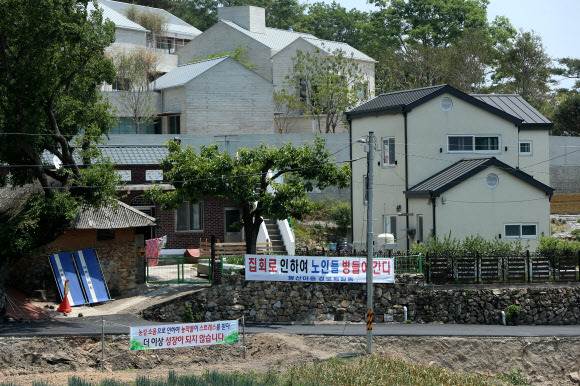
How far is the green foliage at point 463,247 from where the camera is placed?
32.3m

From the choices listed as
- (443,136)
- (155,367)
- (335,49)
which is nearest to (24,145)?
(155,367)

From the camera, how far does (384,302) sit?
31.3 m

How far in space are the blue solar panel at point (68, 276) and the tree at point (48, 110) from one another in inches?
79.4

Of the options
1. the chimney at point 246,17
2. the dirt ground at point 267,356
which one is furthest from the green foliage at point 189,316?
the chimney at point 246,17

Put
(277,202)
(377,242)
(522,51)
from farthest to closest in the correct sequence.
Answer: (522,51)
(377,242)
(277,202)

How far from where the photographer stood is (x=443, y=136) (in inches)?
1431

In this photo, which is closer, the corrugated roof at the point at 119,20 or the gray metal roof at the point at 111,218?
Result: the gray metal roof at the point at 111,218

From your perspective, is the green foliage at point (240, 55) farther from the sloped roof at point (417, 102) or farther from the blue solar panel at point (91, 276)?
the blue solar panel at point (91, 276)

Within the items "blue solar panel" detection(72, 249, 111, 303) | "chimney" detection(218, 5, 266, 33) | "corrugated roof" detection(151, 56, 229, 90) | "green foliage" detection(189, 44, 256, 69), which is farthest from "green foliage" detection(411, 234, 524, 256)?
"chimney" detection(218, 5, 266, 33)

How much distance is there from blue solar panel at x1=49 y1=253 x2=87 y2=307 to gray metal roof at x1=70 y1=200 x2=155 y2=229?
1473 millimetres

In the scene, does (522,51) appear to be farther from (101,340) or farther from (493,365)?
(101,340)

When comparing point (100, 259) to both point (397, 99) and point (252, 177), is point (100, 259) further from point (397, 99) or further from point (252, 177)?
point (397, 99)

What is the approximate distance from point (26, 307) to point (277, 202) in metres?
10.2

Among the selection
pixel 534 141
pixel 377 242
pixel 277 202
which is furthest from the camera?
pixel 534 141
